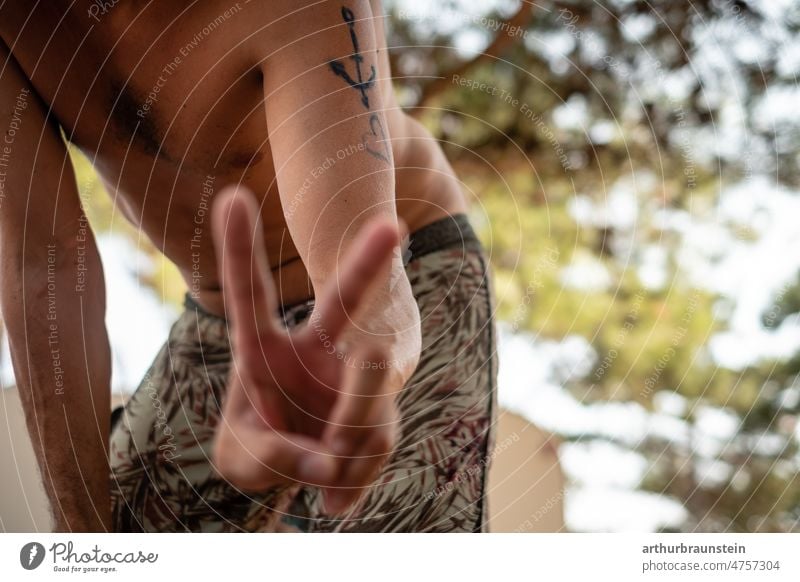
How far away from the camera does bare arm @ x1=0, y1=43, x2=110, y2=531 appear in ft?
1.81

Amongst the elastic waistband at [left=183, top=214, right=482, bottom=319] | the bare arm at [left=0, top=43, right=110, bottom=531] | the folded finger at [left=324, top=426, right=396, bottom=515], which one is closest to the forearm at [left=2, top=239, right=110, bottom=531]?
the bare arm at [left=0, top=43, right=110, bottom=531]

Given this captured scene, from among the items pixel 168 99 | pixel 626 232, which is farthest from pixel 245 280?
pixel 626 232

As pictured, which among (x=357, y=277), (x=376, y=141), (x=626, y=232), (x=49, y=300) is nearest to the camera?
(x=357, y=277)

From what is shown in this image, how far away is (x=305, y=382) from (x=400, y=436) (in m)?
0.26

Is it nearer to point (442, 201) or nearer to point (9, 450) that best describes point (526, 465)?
point (442, 201)

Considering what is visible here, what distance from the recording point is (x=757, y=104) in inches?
37.0

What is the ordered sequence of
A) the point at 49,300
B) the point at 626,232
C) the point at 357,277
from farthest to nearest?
1. the point at 626,232
2. the point at 49,300
3. the point at 357,277

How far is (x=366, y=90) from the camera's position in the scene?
17.8 inches

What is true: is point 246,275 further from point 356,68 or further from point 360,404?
point 356,68

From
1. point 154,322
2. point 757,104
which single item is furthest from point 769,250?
point 154,322

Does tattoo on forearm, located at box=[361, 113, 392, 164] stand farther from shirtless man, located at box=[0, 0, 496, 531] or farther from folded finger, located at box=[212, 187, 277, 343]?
folded finger, located at box=[212, 187, 277, 343]

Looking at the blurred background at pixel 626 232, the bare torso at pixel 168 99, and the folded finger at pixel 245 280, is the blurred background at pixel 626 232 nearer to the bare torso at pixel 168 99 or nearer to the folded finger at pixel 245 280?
the bare torso at pixel 168 99

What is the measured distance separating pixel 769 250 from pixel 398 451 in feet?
1.55

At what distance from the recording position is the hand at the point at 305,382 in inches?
12.5
